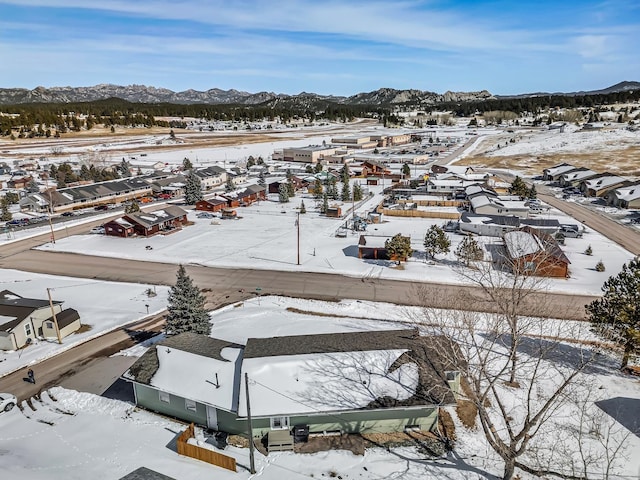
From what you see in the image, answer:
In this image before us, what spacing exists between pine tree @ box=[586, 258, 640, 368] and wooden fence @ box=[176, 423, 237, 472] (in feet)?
64.6

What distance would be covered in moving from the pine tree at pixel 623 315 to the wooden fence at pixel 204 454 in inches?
776

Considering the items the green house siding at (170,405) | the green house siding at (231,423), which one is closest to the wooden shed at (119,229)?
the green house siding at (170,405)

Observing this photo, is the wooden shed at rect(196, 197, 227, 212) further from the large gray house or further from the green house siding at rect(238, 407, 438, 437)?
the green house siding at rect(238, 407, 438, 437)

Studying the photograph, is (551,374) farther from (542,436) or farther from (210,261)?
(210,261)

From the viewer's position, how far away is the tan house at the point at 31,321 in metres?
26.7

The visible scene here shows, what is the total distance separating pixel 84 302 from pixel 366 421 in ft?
83.3

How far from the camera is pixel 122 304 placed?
33156mm

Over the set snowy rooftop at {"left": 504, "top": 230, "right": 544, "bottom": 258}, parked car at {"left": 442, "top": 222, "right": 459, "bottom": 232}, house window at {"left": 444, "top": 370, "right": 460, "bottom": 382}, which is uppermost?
snowy rooftop at {"left": 504, "top": 230, "right": 544, "bottom": 258}

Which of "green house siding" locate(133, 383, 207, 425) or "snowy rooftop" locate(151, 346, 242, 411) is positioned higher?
"snowy rooftop" locate(151, 346, 242, 411)

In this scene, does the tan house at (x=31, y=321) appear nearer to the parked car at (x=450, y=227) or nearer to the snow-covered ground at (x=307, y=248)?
the snow-covered ground at (x=307, y=248)

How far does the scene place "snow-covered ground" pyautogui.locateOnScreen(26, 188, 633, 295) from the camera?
38.8 meters

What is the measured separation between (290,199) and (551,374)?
53519 mm

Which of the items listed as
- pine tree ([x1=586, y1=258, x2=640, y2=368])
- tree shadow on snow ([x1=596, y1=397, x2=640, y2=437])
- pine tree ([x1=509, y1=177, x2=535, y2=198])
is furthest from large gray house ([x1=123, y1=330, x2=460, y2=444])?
pine tree ([x1=509, y1=177, x2=535, y2=198])

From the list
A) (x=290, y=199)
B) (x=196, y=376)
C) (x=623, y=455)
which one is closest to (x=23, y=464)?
(x=196, y=376)
